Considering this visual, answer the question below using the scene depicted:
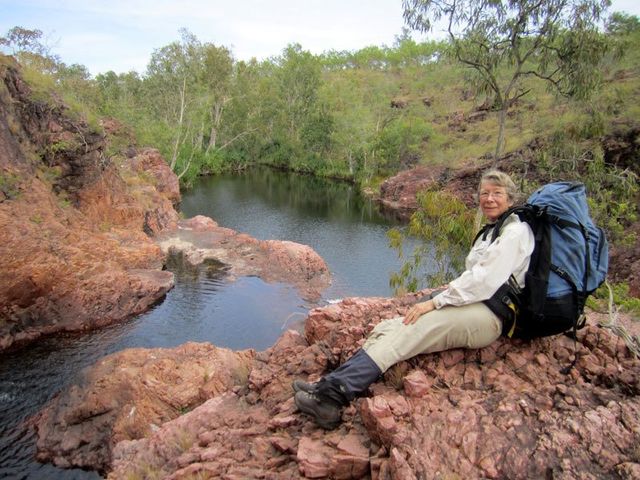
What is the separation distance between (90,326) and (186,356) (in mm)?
5467

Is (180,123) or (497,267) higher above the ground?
(180,123)

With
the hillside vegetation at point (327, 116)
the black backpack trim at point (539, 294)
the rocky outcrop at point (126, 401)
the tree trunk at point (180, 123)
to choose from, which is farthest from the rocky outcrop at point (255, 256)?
the tree trunk at point (180, 123)

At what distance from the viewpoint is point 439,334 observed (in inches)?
137

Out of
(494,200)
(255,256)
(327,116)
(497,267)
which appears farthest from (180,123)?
(497,267)

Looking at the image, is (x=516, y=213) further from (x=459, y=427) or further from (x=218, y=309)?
(x=218, y=309)

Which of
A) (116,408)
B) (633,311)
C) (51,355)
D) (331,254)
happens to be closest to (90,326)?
(51,355)

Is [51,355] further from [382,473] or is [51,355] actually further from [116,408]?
[382,473]

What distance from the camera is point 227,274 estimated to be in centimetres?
1683

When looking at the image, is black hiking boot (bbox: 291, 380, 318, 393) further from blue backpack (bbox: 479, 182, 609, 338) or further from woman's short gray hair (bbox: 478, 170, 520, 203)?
woman's short gray hair (bbox: 478, 170, 520, 203)

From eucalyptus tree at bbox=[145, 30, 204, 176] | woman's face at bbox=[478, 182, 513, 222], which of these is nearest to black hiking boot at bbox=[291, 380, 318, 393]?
woman's face at bbox=[478, 182, 513, 222]

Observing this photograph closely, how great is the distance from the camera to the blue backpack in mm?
3227

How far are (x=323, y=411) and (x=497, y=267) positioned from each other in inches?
71.3

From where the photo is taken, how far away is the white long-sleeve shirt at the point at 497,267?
10.7ft

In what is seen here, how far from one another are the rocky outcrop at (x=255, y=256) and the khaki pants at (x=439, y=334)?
11843 mm
